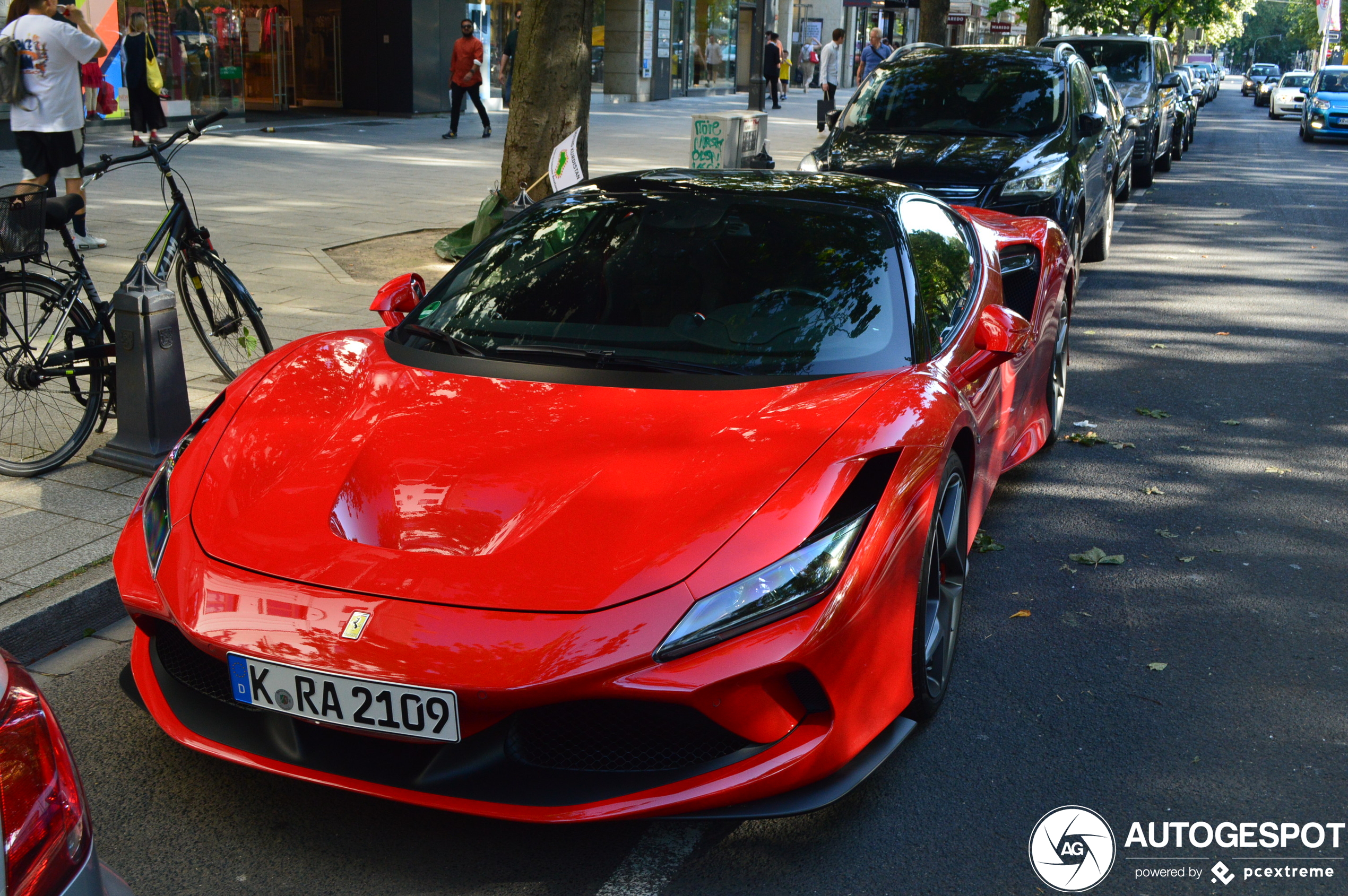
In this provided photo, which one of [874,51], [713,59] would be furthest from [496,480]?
[713,59]

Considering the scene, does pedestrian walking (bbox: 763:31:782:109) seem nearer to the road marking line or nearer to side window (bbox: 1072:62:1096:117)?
side window (bbox: 1072:62:1096:117)

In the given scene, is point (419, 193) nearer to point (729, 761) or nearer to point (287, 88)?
point (729, 761)

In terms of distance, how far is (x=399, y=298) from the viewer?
4113mm

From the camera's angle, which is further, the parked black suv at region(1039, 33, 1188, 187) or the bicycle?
the parked black suv at region(1039, 33, 1188, 187)

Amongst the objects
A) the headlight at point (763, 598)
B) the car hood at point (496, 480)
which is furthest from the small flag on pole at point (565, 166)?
the headlight at point (763, 598)

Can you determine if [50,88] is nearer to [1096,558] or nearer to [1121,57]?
[1096,558]

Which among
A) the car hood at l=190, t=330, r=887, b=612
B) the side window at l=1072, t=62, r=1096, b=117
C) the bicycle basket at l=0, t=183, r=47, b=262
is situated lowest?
the car hood at l=190, t=330, r=887, b=612

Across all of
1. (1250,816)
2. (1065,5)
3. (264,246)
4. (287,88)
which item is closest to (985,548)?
(1250,816)

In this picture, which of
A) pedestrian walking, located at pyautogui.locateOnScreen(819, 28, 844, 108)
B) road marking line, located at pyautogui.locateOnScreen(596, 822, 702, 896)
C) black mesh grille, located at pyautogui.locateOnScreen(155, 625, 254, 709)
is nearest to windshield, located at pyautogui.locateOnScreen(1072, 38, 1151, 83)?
pedestrian walking, located at pyautogui.locateOnScreen(819, 28, 844, 108)

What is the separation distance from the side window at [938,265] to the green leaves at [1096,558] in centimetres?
108

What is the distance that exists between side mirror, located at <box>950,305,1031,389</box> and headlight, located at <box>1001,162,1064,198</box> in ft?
15.5

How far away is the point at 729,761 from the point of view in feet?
8.10

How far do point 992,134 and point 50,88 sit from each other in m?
6.97

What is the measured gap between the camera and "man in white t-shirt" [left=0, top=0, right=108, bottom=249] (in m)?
8.84
